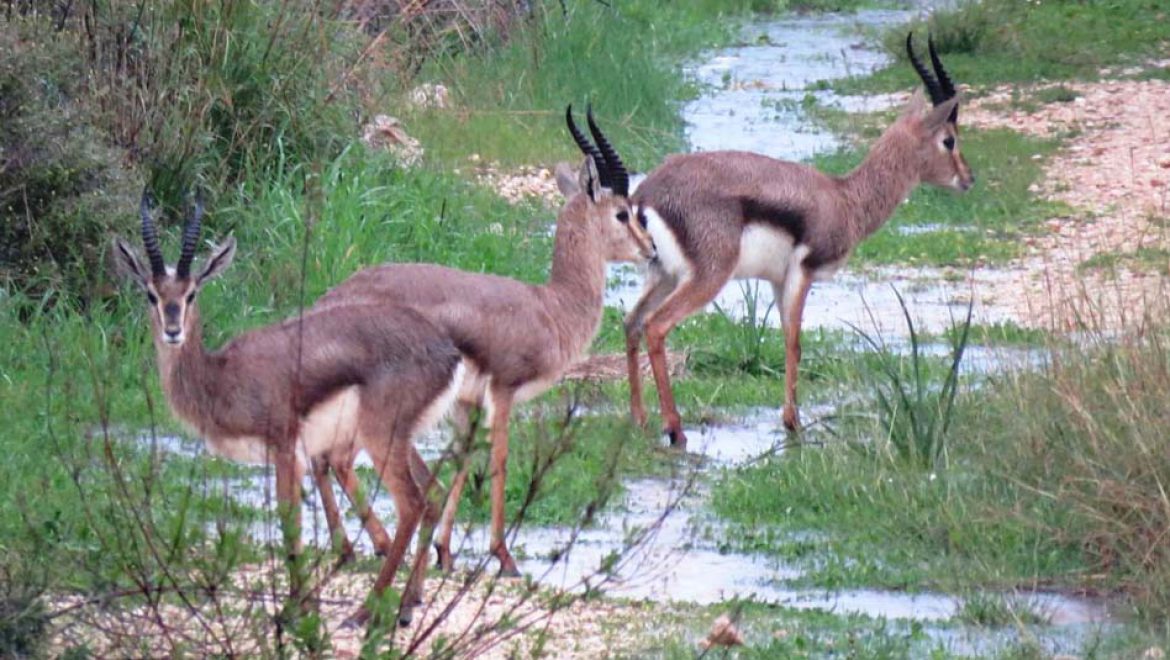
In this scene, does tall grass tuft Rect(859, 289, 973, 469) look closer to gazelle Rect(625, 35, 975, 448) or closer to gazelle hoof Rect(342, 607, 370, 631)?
gazelle Rect(625, 35, 975, 448)

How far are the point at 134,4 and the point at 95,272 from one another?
1804 millimetres

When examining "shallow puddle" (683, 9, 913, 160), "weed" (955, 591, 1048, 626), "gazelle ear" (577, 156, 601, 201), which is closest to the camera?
"weed" (955, 591, 1048, 626)

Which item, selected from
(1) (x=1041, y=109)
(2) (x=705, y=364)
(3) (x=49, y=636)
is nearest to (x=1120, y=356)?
(2) (x=705, y=364)

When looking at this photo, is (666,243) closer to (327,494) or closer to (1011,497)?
(1011,497)

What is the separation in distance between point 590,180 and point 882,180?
2.64m

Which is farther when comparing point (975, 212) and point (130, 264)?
point (975, 212)

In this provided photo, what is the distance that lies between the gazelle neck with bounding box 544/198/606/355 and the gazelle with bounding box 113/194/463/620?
39.1 inches

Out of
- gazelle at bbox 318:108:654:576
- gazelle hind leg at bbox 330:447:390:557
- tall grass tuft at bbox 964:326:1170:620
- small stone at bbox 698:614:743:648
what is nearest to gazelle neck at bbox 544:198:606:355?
gazelle at bbox 318:108:654:576

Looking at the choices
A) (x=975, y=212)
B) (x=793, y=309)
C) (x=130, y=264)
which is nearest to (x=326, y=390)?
(x=130, y=264)

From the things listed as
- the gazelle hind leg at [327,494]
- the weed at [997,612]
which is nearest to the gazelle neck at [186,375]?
the gazelle hind leg at [327,494]

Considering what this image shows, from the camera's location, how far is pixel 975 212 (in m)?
12.8

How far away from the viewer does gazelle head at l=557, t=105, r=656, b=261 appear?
7410mm

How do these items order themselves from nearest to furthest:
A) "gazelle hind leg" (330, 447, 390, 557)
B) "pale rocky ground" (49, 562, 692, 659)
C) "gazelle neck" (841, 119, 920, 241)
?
"pale rocky ground" (49, 562, 692, 659) → "gazelle hind leg" (330, 447, 390, 557) → "gazelle neck" (841, 119, 920, 241)

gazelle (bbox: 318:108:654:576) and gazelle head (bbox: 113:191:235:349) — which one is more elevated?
gazelle head (bbox: 113:191:235:349)
